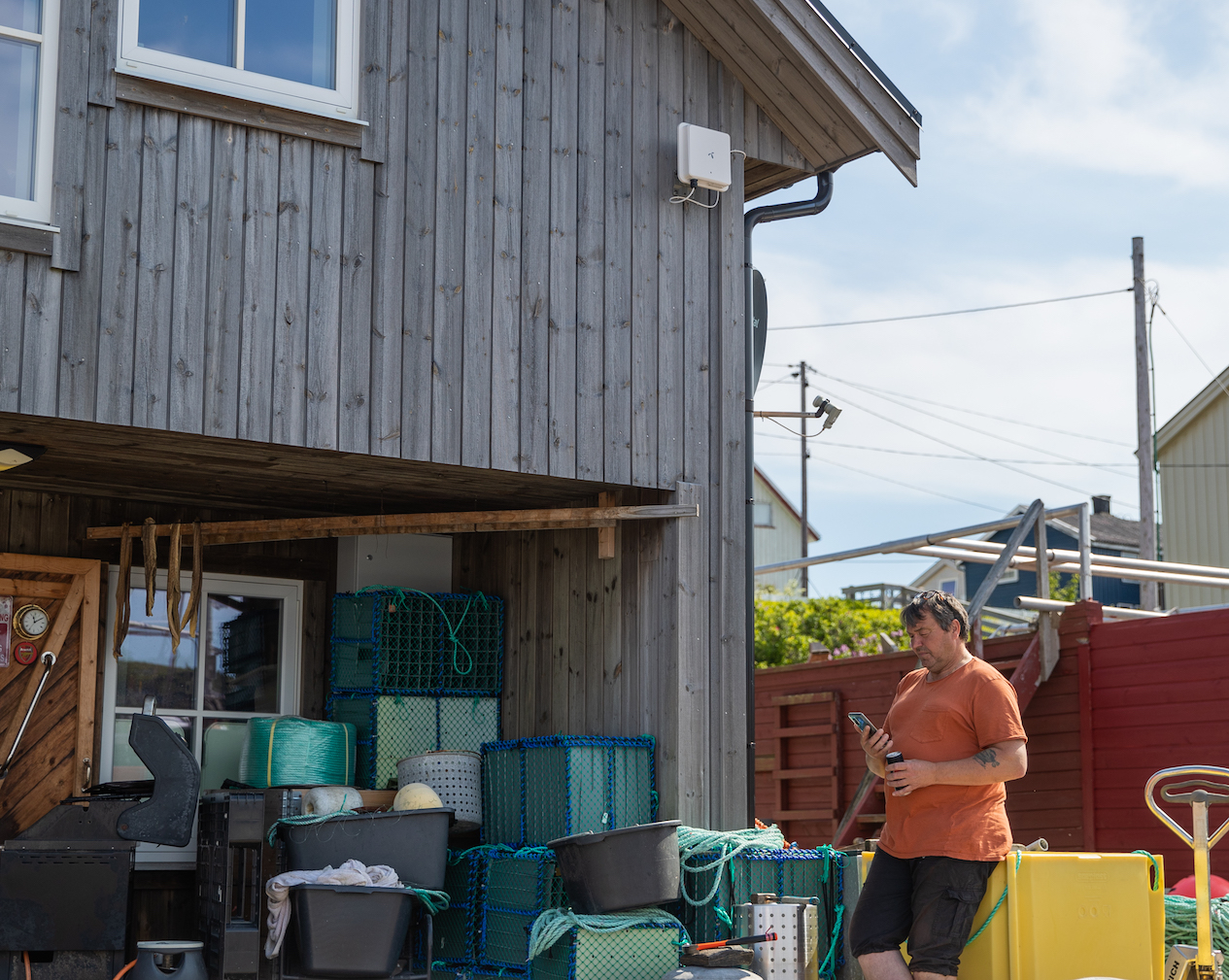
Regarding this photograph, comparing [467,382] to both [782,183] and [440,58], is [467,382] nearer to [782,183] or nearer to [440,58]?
[440,58]

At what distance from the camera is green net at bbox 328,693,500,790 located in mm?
7715

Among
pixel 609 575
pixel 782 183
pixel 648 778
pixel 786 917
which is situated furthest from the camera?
pixel 782 183

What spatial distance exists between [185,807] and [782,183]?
4617mm

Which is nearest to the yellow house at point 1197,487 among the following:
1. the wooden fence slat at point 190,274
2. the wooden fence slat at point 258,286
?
the wooden fence slat at point 258,286

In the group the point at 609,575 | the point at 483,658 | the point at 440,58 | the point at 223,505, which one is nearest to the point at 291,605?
the point at 223,505

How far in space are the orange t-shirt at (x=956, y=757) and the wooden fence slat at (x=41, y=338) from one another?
3535 mm

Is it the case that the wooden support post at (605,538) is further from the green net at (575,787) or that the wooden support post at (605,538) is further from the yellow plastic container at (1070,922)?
the yellow plastic container at (1070,922)

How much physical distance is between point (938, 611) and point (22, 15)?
14.3ft

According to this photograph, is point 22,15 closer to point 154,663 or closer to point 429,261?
point 429,261

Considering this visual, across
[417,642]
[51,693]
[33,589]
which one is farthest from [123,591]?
[417,642]

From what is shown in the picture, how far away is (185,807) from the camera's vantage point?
6.28 metres

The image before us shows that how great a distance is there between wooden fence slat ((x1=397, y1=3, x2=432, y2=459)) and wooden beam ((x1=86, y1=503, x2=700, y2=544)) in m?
0.85

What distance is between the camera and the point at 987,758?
199 inches

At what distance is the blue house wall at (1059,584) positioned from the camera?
109ft
